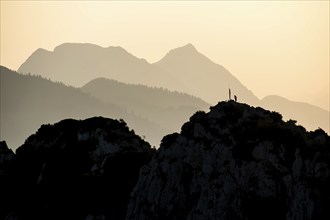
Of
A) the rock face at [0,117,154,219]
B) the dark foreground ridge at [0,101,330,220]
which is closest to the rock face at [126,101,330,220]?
the dark foreground ridge at [0,101,330,220]

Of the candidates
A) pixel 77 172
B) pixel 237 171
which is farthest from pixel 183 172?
pixel 77 172

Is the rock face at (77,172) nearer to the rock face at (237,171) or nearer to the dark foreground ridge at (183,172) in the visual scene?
the dark foreground ridge at (183,172)

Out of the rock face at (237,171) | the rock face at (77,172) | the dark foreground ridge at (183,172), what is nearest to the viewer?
the rock face at (237,171)

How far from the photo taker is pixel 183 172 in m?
69.0

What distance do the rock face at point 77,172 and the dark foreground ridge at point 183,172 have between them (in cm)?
15

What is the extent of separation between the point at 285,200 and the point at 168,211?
13874 millimetres

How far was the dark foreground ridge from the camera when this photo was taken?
201 ft

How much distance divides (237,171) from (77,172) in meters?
30.5

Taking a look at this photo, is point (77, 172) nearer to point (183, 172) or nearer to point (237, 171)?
point (183, 172)

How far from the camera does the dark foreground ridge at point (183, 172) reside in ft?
201

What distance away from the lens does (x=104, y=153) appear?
279ft

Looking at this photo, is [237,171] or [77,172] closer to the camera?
[237,171]

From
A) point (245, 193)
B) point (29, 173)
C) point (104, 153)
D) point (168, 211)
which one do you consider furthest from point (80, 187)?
point (245, 193)

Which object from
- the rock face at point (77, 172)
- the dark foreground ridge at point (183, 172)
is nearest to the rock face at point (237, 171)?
the dark foreground ridge at point (183, 172)
